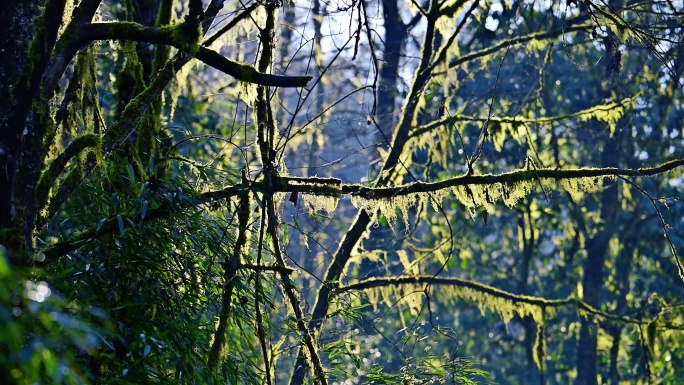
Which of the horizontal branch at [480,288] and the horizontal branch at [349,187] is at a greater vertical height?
the horizontal branch at [349,187]

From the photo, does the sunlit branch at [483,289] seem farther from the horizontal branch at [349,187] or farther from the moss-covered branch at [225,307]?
the moss-covered branch at [225,307]

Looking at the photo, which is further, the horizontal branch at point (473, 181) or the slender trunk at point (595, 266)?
the slender trunk at point (595, 266)

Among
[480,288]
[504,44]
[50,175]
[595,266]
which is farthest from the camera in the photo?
[595,266]

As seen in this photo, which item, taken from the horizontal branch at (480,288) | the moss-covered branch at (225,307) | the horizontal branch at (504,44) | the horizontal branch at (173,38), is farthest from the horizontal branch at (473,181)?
the horizontal branch at (504,44)

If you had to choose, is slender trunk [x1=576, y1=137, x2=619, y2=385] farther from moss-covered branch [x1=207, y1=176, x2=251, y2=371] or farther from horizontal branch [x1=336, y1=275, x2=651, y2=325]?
moss-covered branch [x1=207, y1=176, x2=251, y2=371]

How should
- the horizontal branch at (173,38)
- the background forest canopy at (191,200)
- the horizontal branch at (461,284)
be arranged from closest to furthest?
1. the background forest canopy at (191,200)
2. the horizontal branch at (173,38)
3. the horizontal branch at (461,284)

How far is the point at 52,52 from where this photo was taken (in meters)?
2.52

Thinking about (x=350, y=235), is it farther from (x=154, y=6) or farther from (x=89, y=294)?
(x=89, y=294)

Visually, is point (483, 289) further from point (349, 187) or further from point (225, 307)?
point (225, 307)

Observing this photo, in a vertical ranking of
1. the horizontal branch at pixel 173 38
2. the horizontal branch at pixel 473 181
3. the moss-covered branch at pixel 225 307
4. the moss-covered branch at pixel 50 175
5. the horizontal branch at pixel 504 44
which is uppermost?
the horizontal branch at pixel 504 44

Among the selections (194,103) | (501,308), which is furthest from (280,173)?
(194,103)

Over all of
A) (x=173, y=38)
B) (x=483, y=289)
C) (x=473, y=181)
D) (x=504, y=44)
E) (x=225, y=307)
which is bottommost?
(x=225, y=307)

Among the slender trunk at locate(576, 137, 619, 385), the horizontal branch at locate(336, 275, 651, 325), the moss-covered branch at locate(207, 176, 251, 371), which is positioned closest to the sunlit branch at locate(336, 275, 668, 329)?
the horizontal branch at locate(336, 275, 651, 325)

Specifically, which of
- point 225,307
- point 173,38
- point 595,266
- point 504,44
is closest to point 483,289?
point 504,44
